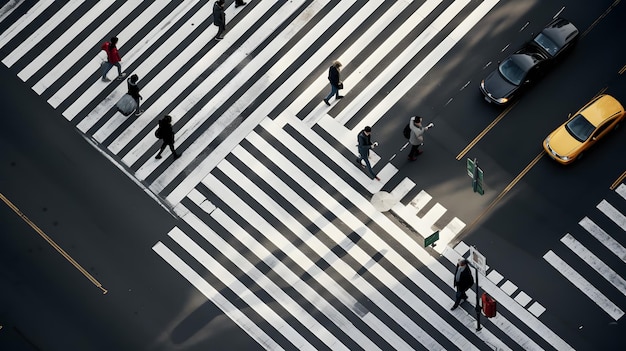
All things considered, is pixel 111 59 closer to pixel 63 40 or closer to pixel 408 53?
pixel 63 40

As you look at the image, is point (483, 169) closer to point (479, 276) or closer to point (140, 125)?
point (479, 276)

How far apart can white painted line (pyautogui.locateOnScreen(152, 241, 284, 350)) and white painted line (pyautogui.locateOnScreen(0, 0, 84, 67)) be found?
9439 mm

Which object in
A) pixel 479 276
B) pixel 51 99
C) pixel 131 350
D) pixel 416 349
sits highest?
pixel 479 276

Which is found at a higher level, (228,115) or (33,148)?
(228,115)

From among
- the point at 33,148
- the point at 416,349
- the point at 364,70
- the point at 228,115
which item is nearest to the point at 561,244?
the point at 416,349

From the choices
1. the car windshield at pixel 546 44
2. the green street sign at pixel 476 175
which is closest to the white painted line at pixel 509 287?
the green street sign at pixel 476 175

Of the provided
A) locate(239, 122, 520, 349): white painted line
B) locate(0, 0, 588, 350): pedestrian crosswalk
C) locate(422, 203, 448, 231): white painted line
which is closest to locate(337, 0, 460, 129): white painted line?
locate(0, 0, 588, 350): pedestrian crosswalk

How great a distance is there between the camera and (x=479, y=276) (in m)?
40.3

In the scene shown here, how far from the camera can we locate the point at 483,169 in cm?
4225

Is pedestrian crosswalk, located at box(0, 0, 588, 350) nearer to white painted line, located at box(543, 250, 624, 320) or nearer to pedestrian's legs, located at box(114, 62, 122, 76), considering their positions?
pedestrian's legs, located at box(114, 62, 122, 76)

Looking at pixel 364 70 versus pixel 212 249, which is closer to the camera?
pixel 212 249

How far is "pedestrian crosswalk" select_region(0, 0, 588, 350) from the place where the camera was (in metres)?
39.9

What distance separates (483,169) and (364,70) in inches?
231

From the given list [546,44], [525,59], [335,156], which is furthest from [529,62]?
[335,156]
